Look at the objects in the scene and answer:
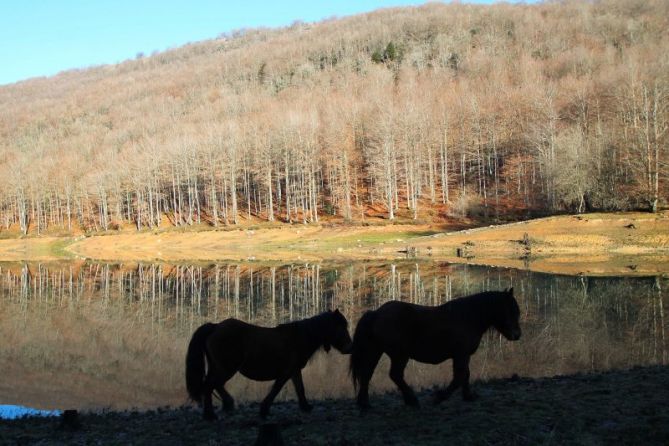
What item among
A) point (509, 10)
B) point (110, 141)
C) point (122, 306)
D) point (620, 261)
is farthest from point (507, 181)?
point (509, 10)

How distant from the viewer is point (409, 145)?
83.2 meters

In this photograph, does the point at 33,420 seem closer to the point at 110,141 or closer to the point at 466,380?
the point at 466,380

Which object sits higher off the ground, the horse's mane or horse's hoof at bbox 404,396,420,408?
the horse's mane

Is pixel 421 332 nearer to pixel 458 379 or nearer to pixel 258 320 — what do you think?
pixel 458 379

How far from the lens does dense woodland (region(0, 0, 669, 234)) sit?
6375cm

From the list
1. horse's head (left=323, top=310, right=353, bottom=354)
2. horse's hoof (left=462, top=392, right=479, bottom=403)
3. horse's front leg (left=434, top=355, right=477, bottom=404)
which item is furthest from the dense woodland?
horse's head (left=323, top=310, right=353, bottom=354)

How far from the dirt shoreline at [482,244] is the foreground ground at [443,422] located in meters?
26.4

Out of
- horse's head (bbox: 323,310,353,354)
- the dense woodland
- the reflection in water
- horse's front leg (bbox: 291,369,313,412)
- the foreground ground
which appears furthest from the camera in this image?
the dense woodland

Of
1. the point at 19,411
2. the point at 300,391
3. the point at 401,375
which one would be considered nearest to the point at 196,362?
the point at 300,391

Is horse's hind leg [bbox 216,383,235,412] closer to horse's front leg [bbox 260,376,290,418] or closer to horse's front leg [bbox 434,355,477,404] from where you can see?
horse's front leg [bbox 260,376,290,418]

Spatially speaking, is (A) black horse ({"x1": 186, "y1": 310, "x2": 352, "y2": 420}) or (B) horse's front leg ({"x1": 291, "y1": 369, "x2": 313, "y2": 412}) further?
(B) horse's front leg ({"x1": 291, "y1": 369, "x2": 313, "y2": 412})

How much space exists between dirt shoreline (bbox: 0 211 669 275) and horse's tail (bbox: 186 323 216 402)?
97.0 feet

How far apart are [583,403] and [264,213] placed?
84925 millimetres

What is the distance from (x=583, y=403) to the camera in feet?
28.7
